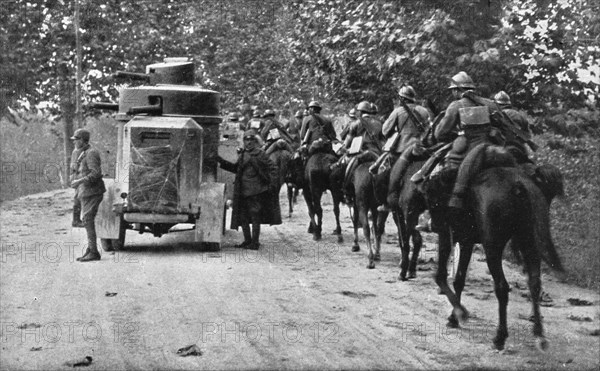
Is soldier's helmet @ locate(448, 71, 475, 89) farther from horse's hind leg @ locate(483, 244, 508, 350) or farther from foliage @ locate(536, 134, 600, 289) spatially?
foliage @ locate(536, 134, 600, 289)

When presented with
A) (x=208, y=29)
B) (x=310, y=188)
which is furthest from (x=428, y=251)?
(x=208, y=29)

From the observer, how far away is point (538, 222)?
988 cm

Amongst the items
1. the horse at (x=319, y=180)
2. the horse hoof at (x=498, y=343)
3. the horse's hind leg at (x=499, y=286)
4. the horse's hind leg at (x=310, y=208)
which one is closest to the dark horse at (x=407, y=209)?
the horse's hind leg at (x=499, y=286)

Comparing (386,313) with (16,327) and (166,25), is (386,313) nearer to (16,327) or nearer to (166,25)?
(16,327)

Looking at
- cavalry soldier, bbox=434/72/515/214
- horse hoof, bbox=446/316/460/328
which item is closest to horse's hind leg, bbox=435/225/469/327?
horse hoof, bbox=446/316/460/328

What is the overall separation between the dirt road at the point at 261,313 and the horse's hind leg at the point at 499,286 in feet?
0.46

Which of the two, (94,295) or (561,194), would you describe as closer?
(561,194)

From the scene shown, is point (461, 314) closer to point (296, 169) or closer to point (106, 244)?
point (106, 244)

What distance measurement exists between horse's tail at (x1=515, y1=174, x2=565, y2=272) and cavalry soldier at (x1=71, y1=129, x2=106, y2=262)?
26.2ft

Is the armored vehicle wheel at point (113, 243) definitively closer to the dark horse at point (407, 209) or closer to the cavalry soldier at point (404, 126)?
the dark horse at point (407, 209)

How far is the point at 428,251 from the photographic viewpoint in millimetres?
18328

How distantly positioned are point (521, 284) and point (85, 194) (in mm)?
6711

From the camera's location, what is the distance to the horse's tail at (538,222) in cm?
989

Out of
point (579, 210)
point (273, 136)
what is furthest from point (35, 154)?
point (579, 210)
